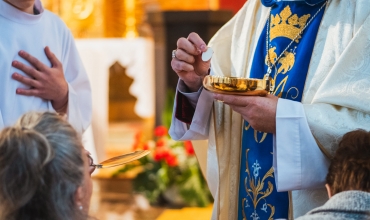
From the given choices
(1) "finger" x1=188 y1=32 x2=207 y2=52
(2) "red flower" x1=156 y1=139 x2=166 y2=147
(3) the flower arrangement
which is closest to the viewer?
(1) "finger" x1=188 y1=32 x2=207 y2=52

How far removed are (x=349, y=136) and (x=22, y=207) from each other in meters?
1.06

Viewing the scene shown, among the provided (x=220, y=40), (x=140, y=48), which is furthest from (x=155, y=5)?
(x=220, y=40)

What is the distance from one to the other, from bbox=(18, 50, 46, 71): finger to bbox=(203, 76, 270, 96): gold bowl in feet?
2.66

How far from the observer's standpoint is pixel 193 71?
8.33 ft

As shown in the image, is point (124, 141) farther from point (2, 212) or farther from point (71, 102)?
point (2, 212)

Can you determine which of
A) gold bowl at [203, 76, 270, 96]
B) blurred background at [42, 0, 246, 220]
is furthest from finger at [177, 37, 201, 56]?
blurred background at [42, 0, 246, 220]

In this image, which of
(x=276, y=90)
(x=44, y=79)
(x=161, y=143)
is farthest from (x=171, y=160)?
(x=276, y=90)

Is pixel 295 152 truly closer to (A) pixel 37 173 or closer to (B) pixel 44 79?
(A) pixel 37 173

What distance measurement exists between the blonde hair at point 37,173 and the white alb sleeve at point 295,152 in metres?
0.80

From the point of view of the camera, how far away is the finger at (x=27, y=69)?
2.64 meters

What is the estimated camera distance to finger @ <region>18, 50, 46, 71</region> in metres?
2.66

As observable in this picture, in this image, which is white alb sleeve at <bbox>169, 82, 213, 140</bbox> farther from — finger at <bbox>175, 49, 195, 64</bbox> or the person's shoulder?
the person's shoulder

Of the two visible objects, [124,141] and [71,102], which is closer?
[71,102]

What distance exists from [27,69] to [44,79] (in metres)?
0.08
